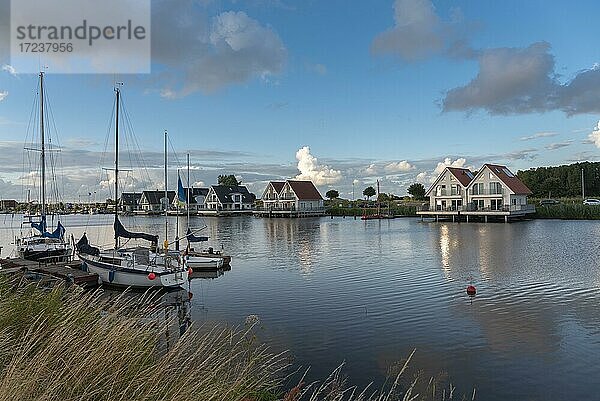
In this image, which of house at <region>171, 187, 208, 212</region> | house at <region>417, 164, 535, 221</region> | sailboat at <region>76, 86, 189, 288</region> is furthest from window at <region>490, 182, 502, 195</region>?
house at <region>171, 187, 208, 212</region>

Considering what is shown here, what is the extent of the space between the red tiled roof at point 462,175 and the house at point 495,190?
1.46 m

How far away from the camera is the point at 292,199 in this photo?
292 feet

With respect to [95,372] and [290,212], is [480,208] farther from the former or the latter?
[95,372]

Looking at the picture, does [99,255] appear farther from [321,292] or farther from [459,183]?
[459,183]

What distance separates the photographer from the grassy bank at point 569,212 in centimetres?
5981

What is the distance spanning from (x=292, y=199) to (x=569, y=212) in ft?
146

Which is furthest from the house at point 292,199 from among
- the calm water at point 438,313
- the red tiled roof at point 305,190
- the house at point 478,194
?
the calm water at point 438,313

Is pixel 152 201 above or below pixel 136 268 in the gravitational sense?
above

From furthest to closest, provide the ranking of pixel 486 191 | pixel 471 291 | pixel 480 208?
1. pixel 486 191
2. pixel 480 208
3. pixel 471 291

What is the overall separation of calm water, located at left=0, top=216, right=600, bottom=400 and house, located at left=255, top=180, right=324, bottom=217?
5813 centimetres

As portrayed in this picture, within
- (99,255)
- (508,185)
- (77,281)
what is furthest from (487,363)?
(508,185)

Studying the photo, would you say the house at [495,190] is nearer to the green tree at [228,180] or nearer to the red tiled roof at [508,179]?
the red tiled roof at [508,179]

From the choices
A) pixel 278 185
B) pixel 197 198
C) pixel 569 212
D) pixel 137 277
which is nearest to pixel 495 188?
pixel 569 212

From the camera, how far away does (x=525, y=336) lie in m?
12.5
